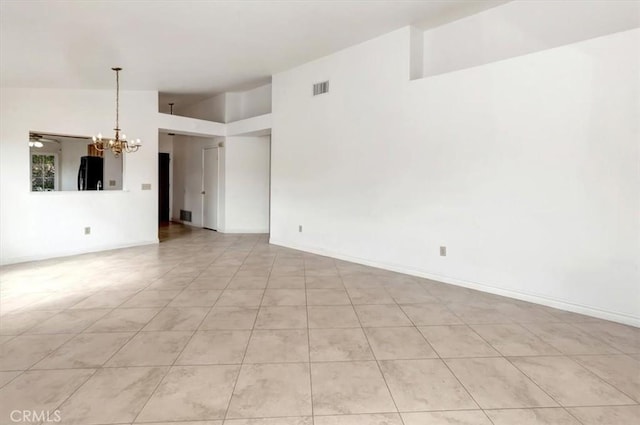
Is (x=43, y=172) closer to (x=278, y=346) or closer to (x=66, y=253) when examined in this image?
(x=66, y=253)

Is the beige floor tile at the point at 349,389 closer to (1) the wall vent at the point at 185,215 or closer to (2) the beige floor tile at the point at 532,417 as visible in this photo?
(2) the beige floor tile at the point at 532,417

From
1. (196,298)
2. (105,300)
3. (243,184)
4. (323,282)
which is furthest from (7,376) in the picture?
(243,184)

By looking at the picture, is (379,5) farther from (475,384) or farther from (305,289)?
(475,384)

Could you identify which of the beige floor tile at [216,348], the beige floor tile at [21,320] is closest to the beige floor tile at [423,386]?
the beige floor tile at [216,348]

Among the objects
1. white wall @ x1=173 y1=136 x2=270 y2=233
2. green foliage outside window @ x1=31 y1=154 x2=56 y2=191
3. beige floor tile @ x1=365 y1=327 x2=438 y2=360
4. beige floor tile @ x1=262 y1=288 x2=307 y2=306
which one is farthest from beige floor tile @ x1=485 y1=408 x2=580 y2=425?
white wall @ x1=173 y1=136 x2=270 y2=233

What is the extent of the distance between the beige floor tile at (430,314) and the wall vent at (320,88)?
3771 mm

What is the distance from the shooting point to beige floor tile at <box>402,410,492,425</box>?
174cm

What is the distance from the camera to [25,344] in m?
2.55

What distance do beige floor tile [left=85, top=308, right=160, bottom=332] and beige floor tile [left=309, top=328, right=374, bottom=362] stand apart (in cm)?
152

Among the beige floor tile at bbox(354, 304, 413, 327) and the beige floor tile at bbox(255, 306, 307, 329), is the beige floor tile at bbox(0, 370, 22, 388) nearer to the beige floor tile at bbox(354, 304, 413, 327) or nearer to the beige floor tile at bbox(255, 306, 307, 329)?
the beige floor tile at bbox(255, 306, 307, 329)

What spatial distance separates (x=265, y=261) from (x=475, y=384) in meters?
3.73

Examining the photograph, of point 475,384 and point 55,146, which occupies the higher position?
point 55,146

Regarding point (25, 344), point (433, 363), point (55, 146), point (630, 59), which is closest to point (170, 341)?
point (25, 344)

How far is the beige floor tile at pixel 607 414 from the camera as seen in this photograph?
1.76m
